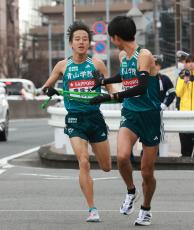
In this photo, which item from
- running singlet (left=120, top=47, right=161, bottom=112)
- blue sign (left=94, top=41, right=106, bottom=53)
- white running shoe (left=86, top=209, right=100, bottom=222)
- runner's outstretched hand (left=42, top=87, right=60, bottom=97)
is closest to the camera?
running singlet (left=120, top=47, right=161, bottom=112)

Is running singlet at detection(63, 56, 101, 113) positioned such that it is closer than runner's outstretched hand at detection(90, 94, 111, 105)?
No

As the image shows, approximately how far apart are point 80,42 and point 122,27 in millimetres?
970

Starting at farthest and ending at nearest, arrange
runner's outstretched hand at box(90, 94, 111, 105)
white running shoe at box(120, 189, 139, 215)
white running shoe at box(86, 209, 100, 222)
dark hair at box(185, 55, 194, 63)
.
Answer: dark hair at box(185, 55, 194, 63), white running shoe at box(120, 189, 139, 215), white running shoe at box(86, 209, 100, 222), runner's outstretched hand at box(90, 94, 111, 105)

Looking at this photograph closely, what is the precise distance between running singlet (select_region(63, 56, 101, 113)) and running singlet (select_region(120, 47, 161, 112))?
682 millimetres

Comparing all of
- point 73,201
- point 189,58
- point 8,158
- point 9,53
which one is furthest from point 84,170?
point 9,53

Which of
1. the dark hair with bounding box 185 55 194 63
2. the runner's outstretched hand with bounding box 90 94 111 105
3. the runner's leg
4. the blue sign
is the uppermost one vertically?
the dark hair with bounding box 185 55 194 63

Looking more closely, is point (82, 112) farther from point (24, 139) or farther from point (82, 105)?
point (24, 139)

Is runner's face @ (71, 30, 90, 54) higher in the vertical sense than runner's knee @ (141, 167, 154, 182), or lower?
higher

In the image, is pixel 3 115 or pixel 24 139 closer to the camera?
pixel 3 115

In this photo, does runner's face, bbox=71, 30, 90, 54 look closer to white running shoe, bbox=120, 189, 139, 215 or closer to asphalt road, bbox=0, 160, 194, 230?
white running shoe, bbox=120, 189, 139, 215

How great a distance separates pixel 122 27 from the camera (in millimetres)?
9055

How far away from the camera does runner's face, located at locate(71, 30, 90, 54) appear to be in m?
9.88

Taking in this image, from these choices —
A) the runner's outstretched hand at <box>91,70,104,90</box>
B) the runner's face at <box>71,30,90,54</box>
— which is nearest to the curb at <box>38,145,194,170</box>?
the runner's face at <box>71,30,90,54</box>

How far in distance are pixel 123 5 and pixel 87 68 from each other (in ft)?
425
